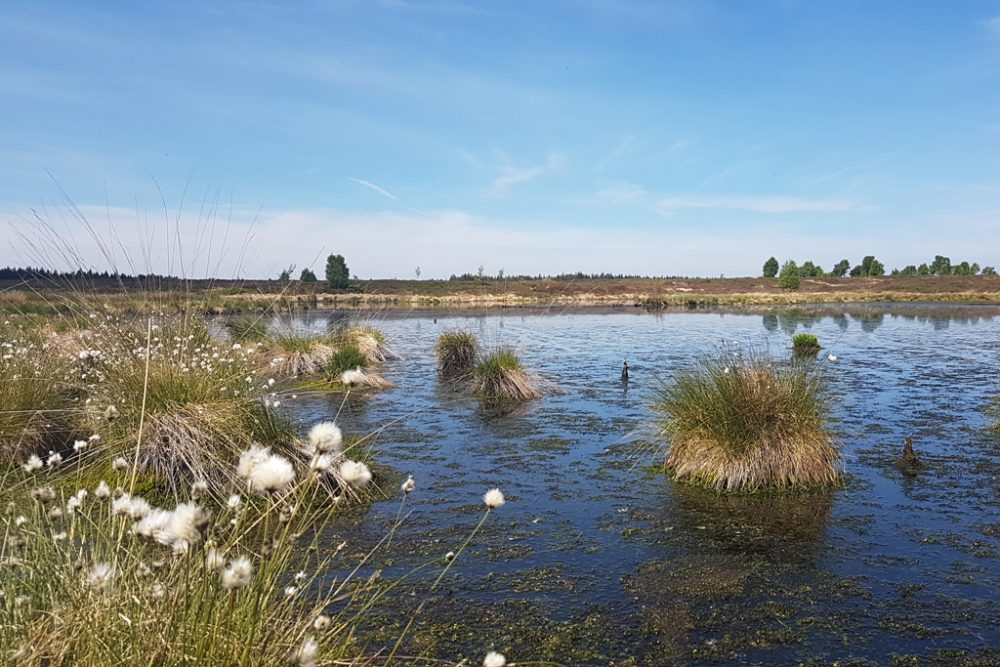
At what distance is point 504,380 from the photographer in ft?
45.0

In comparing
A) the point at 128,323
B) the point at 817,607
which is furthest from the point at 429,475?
the point at 817,607

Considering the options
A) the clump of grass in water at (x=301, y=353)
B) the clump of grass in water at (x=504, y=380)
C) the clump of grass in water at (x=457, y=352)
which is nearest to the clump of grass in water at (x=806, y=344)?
the clump of grass in water at (x=457, y=352)

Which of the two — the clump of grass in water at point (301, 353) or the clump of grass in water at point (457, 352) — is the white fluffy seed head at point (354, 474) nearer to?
the clump of grass in water at point (301, 353)

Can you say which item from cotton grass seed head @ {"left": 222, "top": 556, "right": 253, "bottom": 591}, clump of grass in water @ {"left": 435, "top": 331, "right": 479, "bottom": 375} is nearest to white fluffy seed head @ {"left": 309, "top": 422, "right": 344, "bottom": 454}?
cotton grass seed head @ {"left": 222, "top": 556, "right": 253, "bottom": 591}

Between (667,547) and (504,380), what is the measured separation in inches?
317

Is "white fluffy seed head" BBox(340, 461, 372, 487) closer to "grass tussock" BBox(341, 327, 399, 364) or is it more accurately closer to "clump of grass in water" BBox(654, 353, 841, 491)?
"clump of grass in water" BBox(654, 353, 841, 491)

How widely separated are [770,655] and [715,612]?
1.90ft

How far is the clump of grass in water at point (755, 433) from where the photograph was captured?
7355mm

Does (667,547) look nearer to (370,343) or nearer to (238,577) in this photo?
(238,577)

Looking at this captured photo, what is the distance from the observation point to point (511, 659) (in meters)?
3.99

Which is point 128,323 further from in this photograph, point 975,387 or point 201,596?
point 975,387

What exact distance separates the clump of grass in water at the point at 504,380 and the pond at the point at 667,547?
62.9 inches

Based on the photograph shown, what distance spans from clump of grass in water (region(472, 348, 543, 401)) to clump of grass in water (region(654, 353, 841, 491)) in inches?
232

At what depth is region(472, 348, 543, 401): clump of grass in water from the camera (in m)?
13.6
